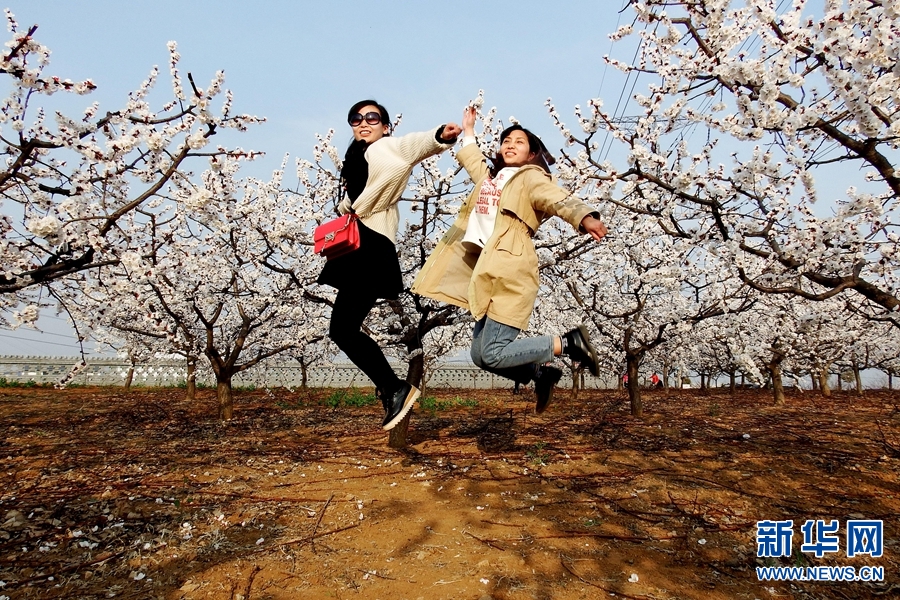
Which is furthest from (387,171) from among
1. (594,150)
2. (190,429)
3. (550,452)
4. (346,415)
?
(346,415)

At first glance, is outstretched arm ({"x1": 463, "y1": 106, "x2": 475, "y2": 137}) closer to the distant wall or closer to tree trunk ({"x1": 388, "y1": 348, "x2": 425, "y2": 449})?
tree trunk ({"x1": 388, "y1": 348, "x2": 425, "y2": 449})

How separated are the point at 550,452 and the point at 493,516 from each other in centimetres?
201

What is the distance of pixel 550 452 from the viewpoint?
5.48m

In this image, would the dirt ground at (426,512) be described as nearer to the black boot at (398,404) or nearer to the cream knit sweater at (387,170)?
the black boot at (398,404)

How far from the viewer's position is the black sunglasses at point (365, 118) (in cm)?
334

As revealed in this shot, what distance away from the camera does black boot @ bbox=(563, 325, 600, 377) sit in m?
2.90

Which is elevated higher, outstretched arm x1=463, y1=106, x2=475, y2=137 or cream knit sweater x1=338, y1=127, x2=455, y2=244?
outstretched arm x1=463, y1=106, x2=475, y2=137

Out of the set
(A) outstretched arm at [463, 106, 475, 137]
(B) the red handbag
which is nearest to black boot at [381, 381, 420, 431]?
(B) the red handbag

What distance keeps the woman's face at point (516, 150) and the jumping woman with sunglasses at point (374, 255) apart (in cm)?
43

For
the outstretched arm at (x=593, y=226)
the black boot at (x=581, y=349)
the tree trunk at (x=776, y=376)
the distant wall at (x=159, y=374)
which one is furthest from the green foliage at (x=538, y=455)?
the tree trunk at (x=776, y=376)

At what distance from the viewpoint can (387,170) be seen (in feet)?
10.1

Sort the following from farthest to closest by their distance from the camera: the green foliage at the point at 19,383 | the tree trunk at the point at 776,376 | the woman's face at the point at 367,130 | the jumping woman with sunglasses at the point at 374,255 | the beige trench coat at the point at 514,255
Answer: the green foliage at the point at 19,383 < the tree trunk at the point at 776,376 < the woman's face at the point at 367,130 < the jumping woman with sunglasses at the point at 374,255 < the beige trench coat at the point at 514,255

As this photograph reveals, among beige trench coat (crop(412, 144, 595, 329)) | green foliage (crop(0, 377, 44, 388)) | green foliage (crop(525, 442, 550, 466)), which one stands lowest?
green foliage (crop(0, 377, 44, 388))

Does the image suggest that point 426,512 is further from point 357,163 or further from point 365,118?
point 365,118
